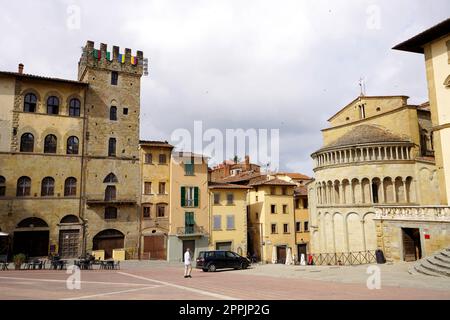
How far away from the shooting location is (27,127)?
33.4 m

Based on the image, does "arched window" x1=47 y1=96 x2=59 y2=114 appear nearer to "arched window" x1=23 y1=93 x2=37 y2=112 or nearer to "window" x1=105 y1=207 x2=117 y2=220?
"arched window" x1=23 y1=93 x2=37 y2=112

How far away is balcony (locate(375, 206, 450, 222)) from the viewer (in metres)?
20.6

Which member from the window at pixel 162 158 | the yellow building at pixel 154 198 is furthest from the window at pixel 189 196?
the window at pixel 162 158

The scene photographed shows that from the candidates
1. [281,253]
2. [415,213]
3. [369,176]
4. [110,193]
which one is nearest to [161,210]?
[110,193]

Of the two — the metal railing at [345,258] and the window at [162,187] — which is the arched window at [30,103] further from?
the metal railing at [345,258]

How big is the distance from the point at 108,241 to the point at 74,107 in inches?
578

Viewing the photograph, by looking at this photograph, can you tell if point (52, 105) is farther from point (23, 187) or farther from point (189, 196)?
point (189, 196)

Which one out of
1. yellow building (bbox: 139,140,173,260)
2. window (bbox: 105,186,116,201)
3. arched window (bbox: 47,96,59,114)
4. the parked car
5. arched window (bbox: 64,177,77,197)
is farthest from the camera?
yellow building (bbox: 139,140,173,260)

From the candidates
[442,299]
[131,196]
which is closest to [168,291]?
[442,299]

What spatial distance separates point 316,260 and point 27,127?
1350 inches

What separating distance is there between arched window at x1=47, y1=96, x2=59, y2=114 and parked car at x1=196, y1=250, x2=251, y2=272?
2251 cm

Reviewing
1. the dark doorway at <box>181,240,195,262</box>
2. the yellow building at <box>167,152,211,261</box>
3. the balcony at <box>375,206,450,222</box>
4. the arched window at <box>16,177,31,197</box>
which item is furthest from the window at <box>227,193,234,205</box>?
the arched window at <box>16,177,31,197</box>
